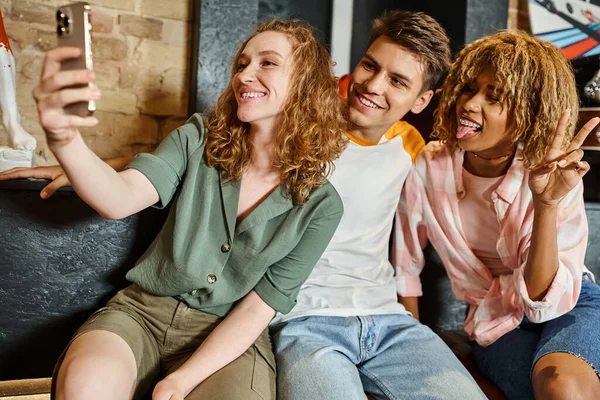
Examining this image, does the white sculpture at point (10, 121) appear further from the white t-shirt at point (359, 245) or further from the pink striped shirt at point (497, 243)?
the pink striped shirt at point (497, 243)

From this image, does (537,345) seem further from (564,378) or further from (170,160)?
(170,160)

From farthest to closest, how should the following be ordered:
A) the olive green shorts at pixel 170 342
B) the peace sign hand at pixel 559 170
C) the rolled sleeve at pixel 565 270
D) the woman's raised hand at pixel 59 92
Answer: the rolled sleeve at pixel 565 270
the peace sign hand at pixel 559 170
the olive green shorts at pixel 170 342
the woman's raised hand at pixel 59 92

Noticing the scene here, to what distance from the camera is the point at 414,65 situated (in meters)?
1.68

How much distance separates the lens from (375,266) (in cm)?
170

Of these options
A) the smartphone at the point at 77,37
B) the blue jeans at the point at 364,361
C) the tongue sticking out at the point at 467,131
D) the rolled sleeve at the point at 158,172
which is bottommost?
the blue jeans at the point at 364,361

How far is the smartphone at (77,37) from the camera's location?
977 mm

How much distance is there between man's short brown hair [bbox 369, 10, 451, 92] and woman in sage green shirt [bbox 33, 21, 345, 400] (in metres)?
0.26

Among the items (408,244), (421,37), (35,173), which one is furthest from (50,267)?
(421,37)

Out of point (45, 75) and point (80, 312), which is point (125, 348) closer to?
point (80, 312)

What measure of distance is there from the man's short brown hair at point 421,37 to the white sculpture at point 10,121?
1000 millimetres

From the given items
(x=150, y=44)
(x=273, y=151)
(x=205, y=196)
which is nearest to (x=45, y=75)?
(x=205, y=196)

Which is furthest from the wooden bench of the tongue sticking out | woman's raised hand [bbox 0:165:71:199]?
the tongue sticking out

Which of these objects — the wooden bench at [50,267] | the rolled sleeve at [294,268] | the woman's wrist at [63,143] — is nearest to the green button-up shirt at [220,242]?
the rolled sleeve at [294,268]

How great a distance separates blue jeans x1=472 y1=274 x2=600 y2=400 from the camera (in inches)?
60.2
